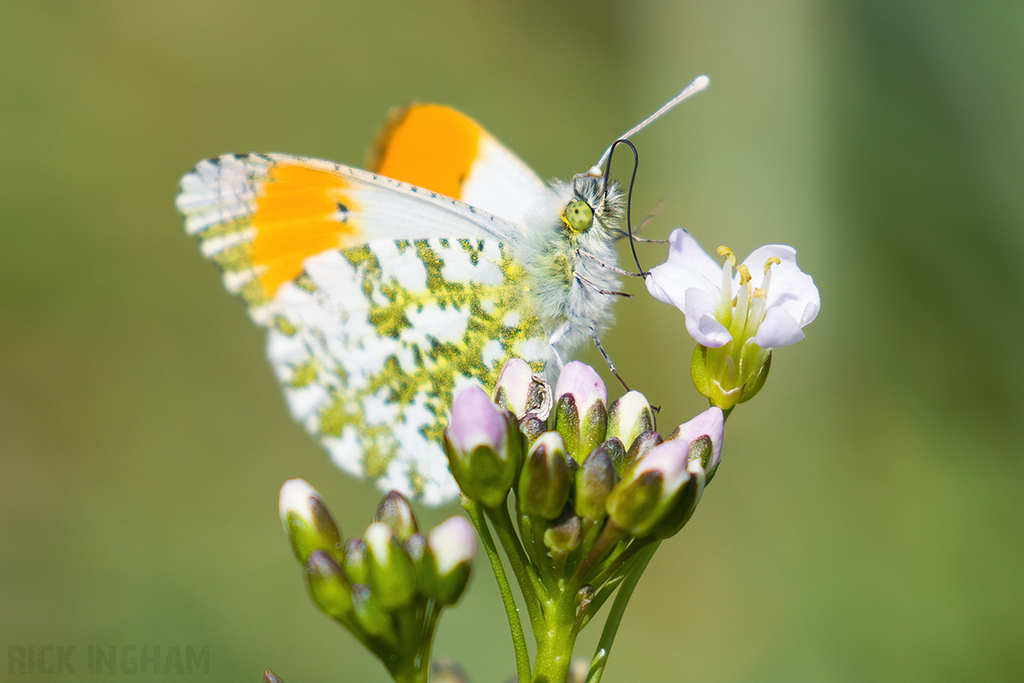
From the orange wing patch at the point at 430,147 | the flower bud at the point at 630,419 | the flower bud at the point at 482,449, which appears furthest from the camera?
the orange wing patch at the point at 430,147

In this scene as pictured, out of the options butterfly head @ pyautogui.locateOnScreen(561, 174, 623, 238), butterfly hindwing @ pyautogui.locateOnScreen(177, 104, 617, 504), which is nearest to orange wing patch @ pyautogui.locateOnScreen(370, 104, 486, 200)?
butterfly hindwing @ pyautogui.locateOnScreen(177, 104, 617, 504)

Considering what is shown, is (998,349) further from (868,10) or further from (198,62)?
(198,62)

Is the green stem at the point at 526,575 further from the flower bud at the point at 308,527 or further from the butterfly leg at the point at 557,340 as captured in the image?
the butterfly leg at the point at 557,340

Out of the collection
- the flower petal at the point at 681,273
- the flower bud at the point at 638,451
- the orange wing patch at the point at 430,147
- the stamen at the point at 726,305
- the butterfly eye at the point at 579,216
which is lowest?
the flower bud at the point at 638,451

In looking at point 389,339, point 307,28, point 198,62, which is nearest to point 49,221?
point 198,62

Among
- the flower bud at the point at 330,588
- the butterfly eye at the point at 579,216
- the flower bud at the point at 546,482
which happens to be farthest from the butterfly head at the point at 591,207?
the flower bud at the point at 330,588

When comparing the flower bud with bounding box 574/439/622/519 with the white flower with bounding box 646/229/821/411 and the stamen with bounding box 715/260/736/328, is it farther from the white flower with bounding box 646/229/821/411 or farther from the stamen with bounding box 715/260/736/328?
the stamen with bounding box 715/260/736/328
